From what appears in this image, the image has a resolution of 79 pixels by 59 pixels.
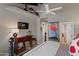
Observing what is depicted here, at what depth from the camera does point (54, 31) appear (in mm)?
1490

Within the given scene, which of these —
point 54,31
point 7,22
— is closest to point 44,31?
point 54,31

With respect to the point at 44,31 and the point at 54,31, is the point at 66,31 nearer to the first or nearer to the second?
the point at 54,31

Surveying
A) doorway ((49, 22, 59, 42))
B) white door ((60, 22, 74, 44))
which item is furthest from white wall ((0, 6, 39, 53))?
white door ((60, 22, 74, 44))

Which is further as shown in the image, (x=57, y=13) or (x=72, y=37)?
(x=57, y=13)

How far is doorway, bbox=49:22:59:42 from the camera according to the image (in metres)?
1.48

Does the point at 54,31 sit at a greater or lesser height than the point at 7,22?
lesser

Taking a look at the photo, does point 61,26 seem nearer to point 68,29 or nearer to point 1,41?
point 68,29

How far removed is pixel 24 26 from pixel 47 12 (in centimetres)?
32

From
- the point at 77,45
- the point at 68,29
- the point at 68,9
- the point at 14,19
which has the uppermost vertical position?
the point at 68,9

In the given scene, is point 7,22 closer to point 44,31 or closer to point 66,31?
point 44,31

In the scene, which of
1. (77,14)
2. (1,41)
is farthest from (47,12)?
(1,41)

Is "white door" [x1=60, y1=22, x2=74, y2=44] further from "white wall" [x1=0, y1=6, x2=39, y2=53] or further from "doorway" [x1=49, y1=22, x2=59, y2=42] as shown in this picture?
"white wall" [x1=0, y1=6, x2=39, y2=53]

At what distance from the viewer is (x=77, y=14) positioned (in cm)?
139

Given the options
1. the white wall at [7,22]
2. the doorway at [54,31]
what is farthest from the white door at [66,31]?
the white wall at [7,22]
